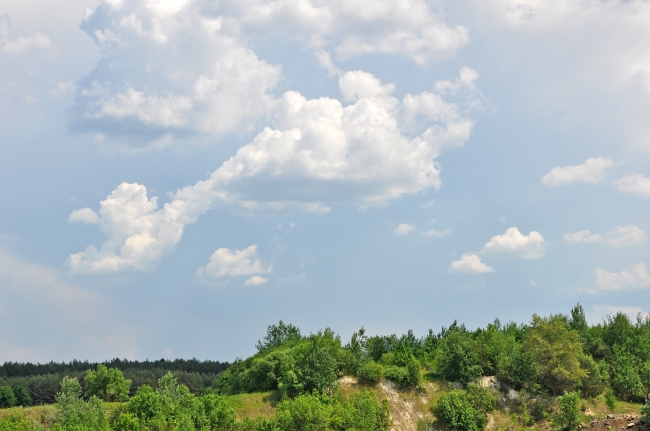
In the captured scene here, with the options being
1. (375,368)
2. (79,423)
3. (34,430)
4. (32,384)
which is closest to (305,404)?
(375,368)

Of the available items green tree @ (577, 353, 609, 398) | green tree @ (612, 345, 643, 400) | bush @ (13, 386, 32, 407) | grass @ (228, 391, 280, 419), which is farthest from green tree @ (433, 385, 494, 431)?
bush @ (13, 386, 32, 407)

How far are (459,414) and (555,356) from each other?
16423 millimetres

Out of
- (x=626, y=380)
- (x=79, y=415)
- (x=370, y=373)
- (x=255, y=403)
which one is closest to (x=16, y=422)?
(x=79, y=415)

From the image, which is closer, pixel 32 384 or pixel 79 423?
pixel 79 423

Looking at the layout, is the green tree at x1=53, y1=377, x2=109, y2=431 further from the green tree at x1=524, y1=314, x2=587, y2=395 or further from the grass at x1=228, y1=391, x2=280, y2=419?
the green tree at x1=524, y1=314, x2=587, y2=395

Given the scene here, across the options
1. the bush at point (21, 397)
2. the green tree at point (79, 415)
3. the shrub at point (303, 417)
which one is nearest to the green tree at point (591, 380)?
the shrub at point (303, 417)

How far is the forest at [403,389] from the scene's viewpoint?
74.2 metres

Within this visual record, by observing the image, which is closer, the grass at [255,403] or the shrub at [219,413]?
the shrub at [219,413]

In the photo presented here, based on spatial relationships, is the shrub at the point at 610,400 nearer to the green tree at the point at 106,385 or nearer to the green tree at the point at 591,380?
the green tree at the point at 591,380

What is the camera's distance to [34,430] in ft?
220

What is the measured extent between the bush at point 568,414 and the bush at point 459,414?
989 cm

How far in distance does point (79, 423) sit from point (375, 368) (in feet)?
134

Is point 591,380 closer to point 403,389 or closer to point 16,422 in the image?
point 403,389

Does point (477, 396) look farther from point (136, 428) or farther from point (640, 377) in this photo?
point (136, 428)
